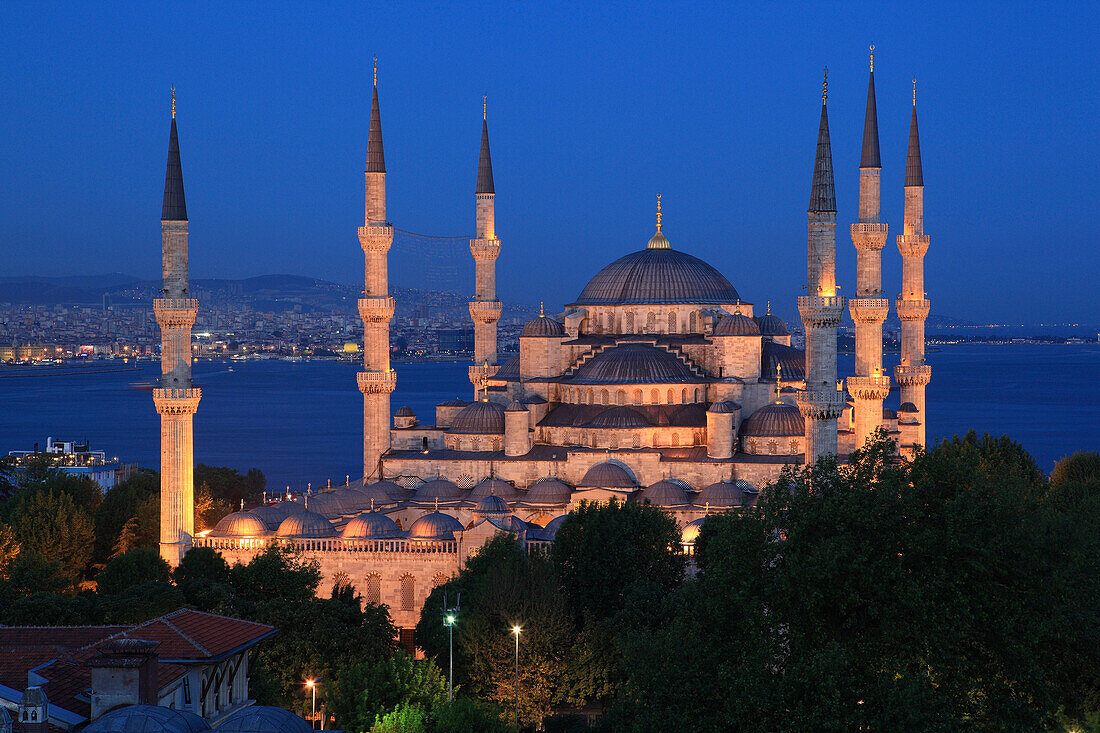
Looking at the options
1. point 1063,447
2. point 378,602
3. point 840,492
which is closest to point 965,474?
point 840,492

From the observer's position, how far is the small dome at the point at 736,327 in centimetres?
3531

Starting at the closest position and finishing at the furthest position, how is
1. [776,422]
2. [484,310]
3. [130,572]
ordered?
1. [130,572]
2. [776,422]
3. [484,310]

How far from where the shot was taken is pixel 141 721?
10.9 metres

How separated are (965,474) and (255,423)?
93.1 meters

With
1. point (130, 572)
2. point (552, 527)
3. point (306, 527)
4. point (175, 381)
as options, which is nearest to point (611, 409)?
point (552, 527)

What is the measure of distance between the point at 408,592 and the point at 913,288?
1794 centimetres

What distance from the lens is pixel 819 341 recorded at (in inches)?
1131

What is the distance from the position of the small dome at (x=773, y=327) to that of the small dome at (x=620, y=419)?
747 centimetres

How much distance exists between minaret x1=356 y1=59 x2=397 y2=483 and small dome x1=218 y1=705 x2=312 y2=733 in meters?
23.9

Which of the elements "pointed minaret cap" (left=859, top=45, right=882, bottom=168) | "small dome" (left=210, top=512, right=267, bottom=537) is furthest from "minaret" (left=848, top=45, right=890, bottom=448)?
"small dome" (left=210, top=512, right=267, bottom=537)

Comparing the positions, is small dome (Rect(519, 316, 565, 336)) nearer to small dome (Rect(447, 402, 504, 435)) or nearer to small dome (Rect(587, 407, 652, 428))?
small dome (Rect(447, 402, 504, 435))

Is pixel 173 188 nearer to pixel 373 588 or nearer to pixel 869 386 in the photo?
pixel 373 588

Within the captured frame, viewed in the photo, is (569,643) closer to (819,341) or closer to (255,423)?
(819,341)

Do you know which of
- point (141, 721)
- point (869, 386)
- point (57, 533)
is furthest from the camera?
point (869, 386)
